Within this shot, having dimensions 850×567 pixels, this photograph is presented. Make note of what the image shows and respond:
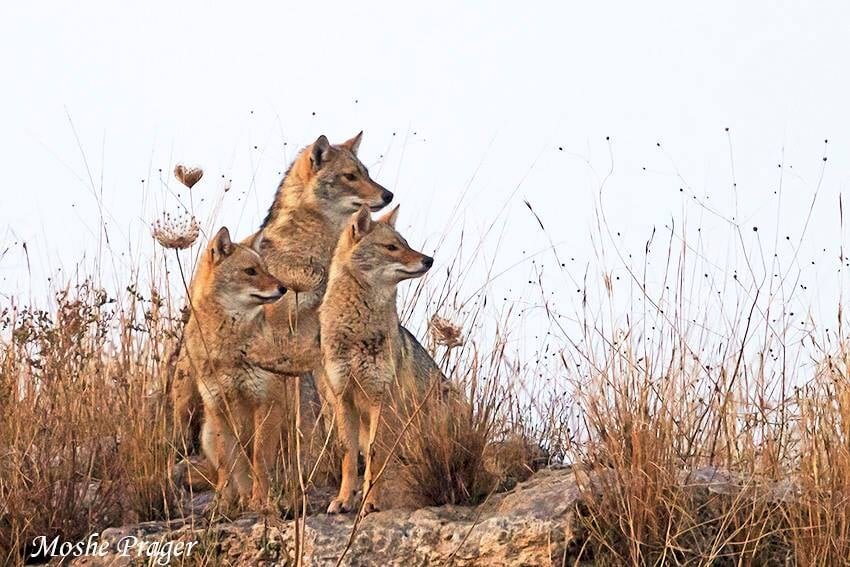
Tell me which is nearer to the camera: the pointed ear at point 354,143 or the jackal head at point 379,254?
the jackal head at point 379,254

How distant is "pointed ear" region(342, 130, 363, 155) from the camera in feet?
37.9

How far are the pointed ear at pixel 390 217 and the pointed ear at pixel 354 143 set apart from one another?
1826 millimetres

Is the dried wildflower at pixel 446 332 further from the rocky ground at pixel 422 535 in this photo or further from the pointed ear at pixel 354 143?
the pointed ear at pixel 354 143

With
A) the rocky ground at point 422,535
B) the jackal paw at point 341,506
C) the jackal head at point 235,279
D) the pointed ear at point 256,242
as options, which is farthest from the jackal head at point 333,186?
the rocky ground at point 422,535

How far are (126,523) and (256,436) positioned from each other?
2.94ft

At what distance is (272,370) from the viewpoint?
28.3 feet

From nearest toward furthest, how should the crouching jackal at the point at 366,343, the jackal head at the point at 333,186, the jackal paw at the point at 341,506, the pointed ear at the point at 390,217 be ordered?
the jackal paw at the point at 341,506 < the crouching jackal at the point at 366,343 < the pointed ear at the point at 390,217 < the jackal head at the point at 333,186

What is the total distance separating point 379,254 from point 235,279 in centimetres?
93

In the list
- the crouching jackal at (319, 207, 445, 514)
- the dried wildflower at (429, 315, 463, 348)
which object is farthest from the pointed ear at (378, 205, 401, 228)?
the dried wildflower at (429, 315, 463, 348)

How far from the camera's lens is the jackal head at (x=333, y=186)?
11164mm

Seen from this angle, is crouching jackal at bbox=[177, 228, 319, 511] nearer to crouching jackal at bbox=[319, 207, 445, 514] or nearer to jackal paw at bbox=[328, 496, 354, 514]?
crouching jackal at bbox=[319, 207, 445, 514]

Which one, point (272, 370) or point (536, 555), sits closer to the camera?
point (536, 555)

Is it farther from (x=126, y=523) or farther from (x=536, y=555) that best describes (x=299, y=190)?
(x=536, y=555)

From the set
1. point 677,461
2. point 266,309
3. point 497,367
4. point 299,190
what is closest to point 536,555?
point 677,461
